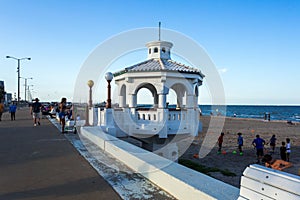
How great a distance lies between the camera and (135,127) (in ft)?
43.3

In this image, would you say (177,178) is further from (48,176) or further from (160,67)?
(160,67)

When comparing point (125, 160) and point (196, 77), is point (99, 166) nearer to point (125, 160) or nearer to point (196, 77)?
point (125, 160)

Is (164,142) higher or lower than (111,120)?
lower

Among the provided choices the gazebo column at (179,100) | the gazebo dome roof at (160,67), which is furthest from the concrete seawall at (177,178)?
the gazebo column at (179,100)

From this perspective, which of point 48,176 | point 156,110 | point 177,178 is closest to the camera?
point 177,178

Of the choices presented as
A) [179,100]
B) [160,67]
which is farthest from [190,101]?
[179,100]

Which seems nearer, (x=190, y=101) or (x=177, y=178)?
(x=177, y=178)

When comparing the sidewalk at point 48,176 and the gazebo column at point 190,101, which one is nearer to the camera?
the sidewalk at point 48,176

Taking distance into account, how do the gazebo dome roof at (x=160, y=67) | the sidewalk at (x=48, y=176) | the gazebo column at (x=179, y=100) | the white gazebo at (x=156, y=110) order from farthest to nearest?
the gazebo column at (x=179, y=100), the gazebo dome roof at (x=160, y=67), the white gazebo at (x=156, y=110), the sidewalk at (x=48, y=176)

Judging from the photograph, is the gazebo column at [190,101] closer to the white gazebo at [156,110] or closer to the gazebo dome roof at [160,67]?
the white gazebo at [156,110]

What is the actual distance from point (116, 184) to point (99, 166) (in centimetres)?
145

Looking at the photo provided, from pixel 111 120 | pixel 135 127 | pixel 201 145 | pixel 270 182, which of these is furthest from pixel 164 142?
pixel 270 182

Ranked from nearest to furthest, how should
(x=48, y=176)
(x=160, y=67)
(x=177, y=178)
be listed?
(x=177, y=178)
(x=48, y=176)
(x=160, y=67)

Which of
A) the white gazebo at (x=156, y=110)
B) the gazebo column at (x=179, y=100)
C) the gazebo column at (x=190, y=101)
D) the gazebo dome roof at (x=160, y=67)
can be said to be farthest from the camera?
the gazebo column at (x=179, y=100)
